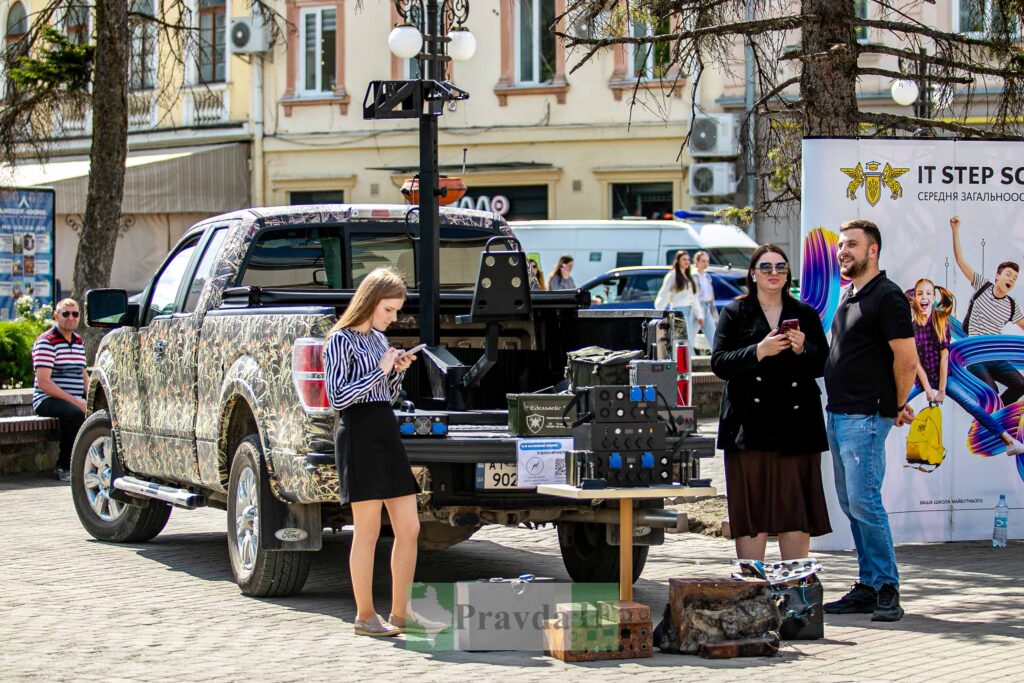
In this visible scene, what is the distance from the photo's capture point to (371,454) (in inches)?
299

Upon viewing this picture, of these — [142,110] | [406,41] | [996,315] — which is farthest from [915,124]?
[142,110]

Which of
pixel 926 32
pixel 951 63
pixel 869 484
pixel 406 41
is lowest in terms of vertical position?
pixel 869 484

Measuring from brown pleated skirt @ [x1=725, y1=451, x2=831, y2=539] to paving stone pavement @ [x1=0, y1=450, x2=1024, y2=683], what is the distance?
1.68 feet

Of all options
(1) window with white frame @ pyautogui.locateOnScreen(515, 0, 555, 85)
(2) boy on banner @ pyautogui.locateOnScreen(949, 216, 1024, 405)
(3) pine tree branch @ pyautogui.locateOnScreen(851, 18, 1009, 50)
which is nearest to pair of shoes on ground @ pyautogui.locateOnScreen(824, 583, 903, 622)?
(2) boy on banner @ pyautogui.locateOnScreen(949, 216, 1024, 405)

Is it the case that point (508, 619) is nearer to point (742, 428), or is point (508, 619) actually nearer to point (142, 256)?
point (742, 428)

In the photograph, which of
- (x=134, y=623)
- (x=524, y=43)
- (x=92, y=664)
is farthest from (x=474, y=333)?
(x=524, y=43)

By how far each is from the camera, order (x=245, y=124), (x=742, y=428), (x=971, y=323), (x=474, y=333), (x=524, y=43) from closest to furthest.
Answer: (x=742, y=428) < (x=474, y=333) < (x=971, y=323) < (x=524, y=43) < (x=245, y=124)

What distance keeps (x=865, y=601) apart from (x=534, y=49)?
27.6 meters

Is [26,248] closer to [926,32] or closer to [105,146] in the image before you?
[105,146]

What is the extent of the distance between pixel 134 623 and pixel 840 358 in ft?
11.8

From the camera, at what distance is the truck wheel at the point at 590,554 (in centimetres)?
928

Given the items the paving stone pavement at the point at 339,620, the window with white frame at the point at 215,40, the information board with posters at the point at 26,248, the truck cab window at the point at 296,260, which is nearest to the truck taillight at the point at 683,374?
the paving stone pavement at the point at 339,620

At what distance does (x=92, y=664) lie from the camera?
714 centimetres

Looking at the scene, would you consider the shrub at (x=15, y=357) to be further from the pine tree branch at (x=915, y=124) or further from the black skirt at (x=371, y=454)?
the black skirt at (x=371, y=454)
